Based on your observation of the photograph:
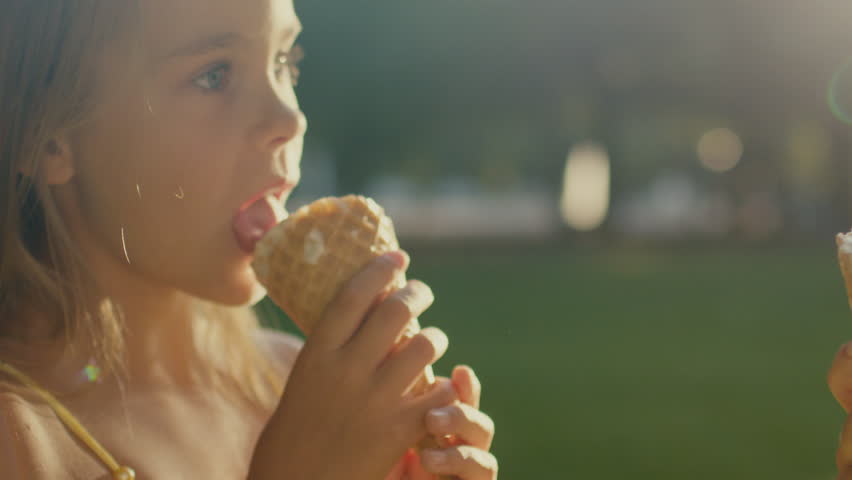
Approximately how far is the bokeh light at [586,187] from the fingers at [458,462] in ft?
75.0

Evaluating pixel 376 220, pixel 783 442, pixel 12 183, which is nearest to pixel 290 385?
pixel 376 220

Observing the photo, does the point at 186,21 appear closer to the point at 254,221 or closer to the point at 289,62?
the point at 289,62

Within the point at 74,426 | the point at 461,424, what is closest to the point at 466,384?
the point at 461,424

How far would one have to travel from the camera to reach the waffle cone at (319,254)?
72.1 inches

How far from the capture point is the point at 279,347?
2.63m

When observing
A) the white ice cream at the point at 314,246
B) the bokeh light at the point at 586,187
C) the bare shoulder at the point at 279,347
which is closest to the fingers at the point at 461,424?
the white ice cream at the point at 314,246

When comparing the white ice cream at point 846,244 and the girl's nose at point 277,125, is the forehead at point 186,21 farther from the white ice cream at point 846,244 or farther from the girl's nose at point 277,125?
the white ice cream at point 846,244

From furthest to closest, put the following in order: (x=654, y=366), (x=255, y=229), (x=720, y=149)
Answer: (x=720, y=149) → (x=654, y=366) → (x=255, y=229)

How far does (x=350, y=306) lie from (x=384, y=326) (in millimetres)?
73

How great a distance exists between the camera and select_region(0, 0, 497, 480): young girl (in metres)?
1.74

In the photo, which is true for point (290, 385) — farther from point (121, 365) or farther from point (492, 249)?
point (492, 249)

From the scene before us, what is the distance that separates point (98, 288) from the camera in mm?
2037

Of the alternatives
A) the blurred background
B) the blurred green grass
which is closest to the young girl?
the blurred green grass

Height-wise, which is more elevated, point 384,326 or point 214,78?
point 214,78
